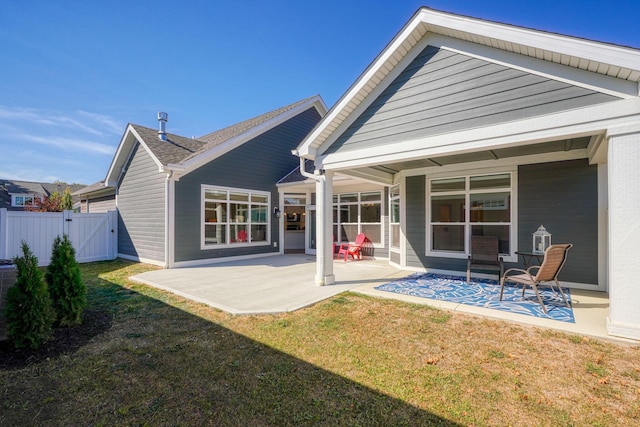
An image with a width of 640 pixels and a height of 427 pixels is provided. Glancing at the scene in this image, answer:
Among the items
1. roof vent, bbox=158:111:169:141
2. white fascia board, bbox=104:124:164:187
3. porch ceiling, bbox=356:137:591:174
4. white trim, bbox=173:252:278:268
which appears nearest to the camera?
porch ceiling, bbox=356:137:591:174

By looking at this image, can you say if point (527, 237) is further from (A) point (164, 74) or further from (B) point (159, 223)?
(A) point (164, 74)

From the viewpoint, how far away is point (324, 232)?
6539 millimetres

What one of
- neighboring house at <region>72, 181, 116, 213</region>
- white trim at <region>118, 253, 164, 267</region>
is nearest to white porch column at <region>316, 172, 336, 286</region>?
white trim at <region>118, 253, 164, 267</region>

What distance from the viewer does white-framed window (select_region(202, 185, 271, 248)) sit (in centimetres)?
1010

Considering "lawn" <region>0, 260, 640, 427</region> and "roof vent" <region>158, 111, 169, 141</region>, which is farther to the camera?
"roof vent" <region>158, 111, 169, 141</region>

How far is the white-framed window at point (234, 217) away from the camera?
1010cm

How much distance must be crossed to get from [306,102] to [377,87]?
8.27 metres

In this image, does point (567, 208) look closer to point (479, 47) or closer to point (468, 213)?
point (468, 213)

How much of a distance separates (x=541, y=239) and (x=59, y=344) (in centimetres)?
897

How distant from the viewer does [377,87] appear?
596 cm

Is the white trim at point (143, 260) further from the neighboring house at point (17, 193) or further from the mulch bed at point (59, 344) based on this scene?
the neighboring house at point (17, 193)

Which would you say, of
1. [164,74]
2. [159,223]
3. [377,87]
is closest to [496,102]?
[377,87]

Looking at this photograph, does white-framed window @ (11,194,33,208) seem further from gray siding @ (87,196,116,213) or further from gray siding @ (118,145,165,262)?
gray siding @ (118,145,165,262)

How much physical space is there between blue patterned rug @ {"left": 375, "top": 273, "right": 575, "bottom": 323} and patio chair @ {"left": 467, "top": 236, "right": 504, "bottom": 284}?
0.44 m
